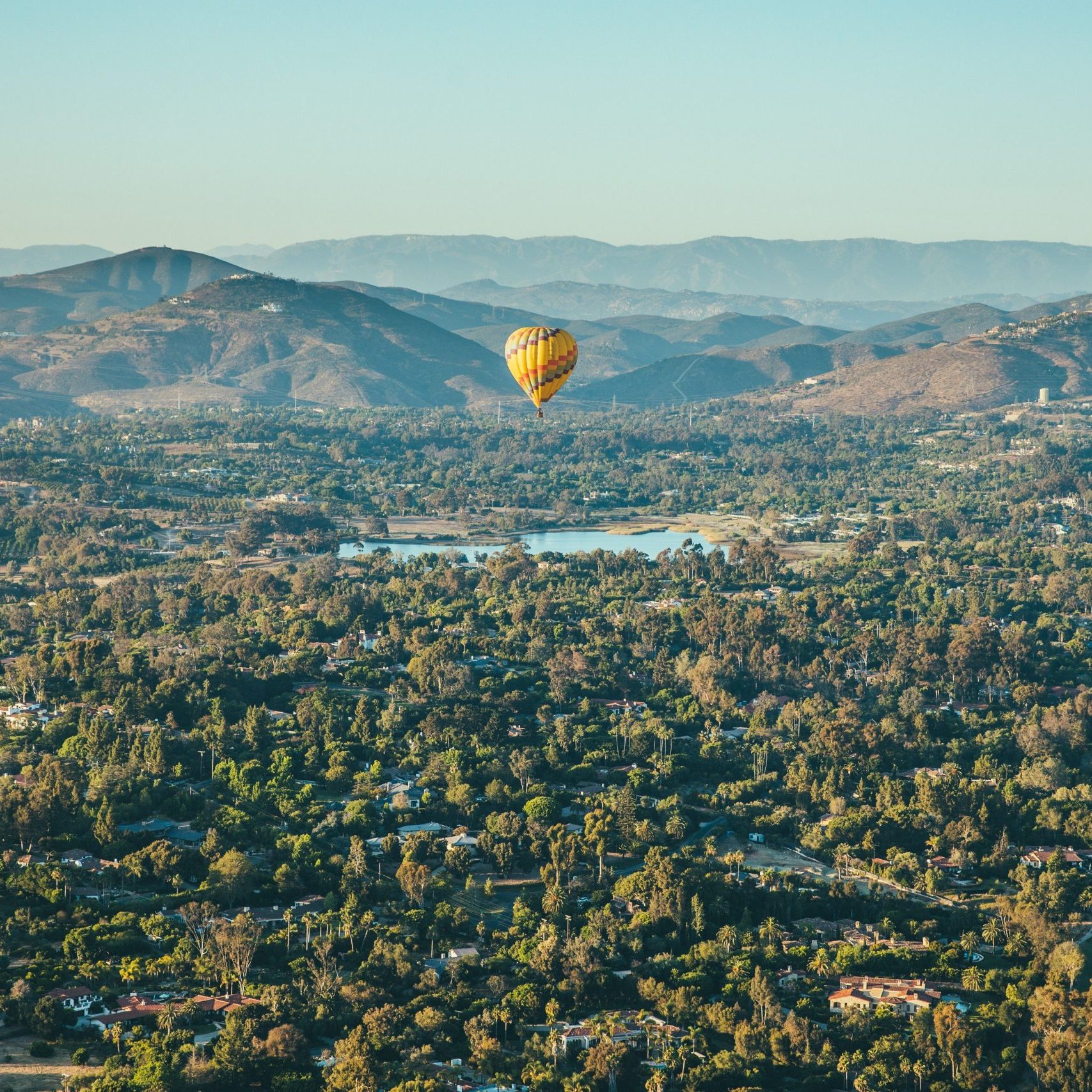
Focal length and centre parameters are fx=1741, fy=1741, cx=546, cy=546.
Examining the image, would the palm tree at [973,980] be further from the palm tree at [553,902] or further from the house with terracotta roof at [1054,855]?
the palm tree at [553,902]

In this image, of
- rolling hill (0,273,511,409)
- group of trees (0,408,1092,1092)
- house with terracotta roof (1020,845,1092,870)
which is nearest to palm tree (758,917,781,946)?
group of trees (0,408,1092,1092)

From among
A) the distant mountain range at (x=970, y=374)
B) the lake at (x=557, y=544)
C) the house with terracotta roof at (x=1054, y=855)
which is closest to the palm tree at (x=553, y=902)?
A: the house with terracotta roof at (x=1054, y=855)

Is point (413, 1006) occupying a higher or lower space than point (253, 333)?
lower

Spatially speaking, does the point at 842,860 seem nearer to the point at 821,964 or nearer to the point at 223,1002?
the point at 821,964

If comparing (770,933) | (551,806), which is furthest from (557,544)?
(770,933)

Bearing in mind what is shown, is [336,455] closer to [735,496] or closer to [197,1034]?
[735,496]

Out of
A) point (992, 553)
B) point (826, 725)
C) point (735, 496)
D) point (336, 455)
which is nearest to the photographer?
point (826, 725)

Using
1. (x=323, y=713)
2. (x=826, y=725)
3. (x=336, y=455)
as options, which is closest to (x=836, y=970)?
(x=826, y=725)
